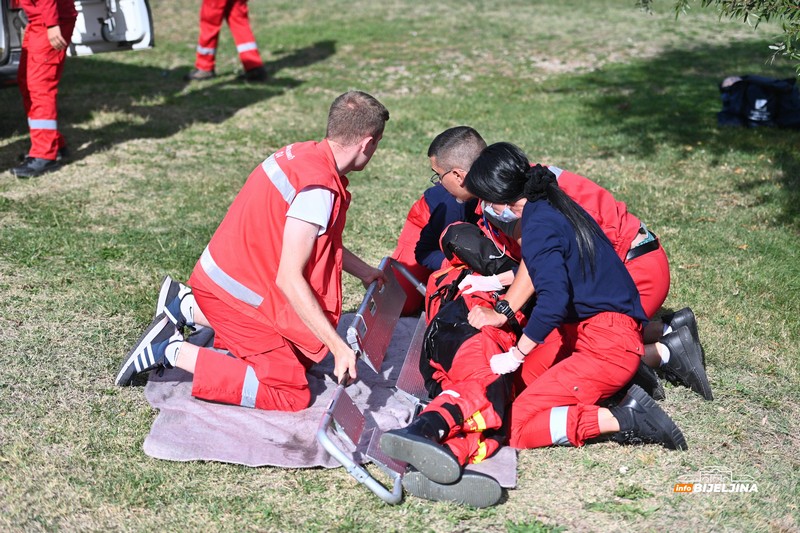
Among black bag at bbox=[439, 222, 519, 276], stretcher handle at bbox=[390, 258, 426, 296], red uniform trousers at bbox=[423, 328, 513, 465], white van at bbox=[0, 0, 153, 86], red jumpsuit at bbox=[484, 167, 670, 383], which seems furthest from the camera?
white van at bbox=[0, 0, 153, 86]

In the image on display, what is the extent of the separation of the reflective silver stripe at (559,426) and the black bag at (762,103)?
21.4ft

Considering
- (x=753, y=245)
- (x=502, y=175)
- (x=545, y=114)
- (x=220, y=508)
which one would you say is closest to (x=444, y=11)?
(x=545, y=114)

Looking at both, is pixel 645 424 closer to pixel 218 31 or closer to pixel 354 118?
pixel 354 118

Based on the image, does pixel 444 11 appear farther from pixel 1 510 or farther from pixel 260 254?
pixel 1 510

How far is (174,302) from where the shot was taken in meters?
4.62

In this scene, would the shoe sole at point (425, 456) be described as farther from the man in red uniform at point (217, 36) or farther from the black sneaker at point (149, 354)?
the man in red uniform at point (217, 36)

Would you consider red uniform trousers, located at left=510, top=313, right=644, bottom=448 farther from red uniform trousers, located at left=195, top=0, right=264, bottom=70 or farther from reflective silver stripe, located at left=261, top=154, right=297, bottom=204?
red uniform trousers, located at left=195, top=0, right=264, bottom=70

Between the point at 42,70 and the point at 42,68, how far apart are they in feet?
0.06

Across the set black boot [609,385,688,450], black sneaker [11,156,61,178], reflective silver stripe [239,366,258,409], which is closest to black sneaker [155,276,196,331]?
reflective silver stripe [239,366,258,409]

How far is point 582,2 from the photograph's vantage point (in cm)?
1672

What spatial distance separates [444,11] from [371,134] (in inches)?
499

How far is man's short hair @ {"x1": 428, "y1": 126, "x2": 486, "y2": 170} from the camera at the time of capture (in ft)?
15.1

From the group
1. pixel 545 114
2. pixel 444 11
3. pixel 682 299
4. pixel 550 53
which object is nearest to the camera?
pixel 682 299

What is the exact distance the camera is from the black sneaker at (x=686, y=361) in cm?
437
